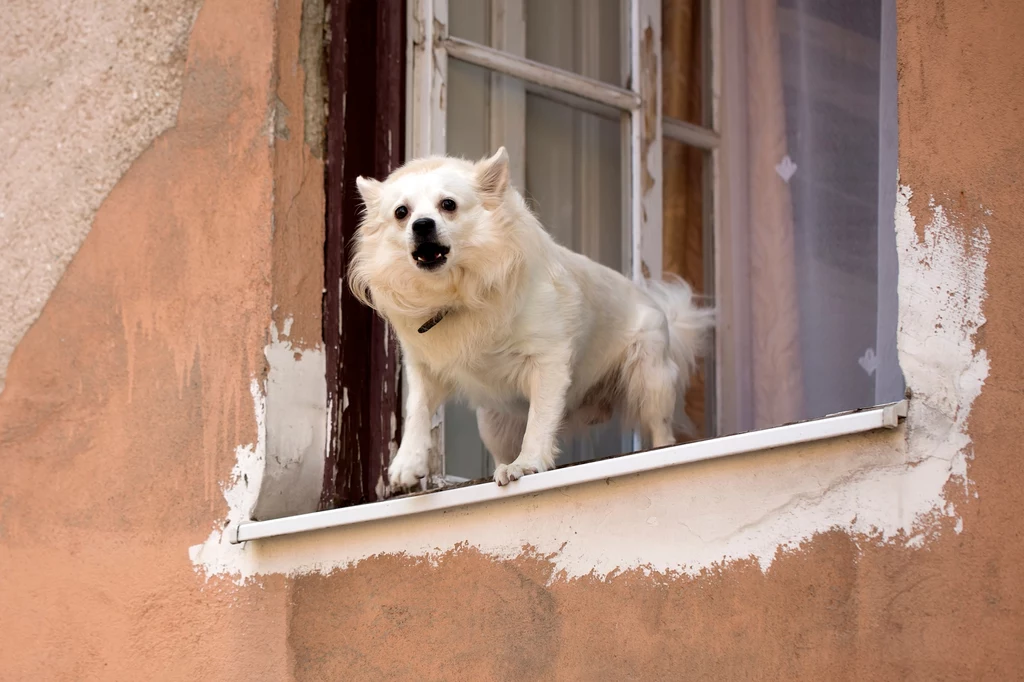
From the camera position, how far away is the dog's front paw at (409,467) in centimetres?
339

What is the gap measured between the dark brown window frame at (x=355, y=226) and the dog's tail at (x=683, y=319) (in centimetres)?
91

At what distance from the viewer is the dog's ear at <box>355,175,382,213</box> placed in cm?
354

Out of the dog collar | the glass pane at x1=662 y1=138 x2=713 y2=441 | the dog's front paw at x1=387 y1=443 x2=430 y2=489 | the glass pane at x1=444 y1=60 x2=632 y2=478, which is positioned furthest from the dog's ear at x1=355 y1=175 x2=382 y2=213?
the glass pane at x1=662 y1=138 x2=713 y2=441

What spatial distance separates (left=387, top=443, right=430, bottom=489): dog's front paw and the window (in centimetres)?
33

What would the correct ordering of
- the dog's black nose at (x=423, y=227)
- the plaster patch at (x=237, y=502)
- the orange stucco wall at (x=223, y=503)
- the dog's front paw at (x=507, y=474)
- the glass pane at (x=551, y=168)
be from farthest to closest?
the glass pane at (x=551, y=168)
the plaster patch at (x=237, y=502)
the dog's black nose at (x=423, y=227)
the dog's front paw at (x=507, y=474)
the orange stucco wall at (x=223, y=503)

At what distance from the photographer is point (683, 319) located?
4137mm

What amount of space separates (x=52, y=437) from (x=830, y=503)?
7.88 ft

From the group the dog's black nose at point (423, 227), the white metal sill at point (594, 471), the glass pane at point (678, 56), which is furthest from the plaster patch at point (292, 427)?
the glass pane at point (678, 56)

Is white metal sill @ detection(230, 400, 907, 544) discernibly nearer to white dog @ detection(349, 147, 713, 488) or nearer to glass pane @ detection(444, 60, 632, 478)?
white dog @ detection(349, 147, 713, 488)

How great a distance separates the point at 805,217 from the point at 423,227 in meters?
1.51

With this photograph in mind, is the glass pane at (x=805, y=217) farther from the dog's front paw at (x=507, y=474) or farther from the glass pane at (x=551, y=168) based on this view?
the dog's front paw at (x=507, y=474)

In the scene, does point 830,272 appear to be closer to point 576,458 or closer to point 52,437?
point 576,458

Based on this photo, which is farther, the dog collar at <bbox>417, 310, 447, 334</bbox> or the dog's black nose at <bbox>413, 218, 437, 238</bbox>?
the dog collar at <bbox>417, 310, 447, 334</bbox>


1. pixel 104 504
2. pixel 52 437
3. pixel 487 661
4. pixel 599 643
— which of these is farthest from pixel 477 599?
pixel 52 437
